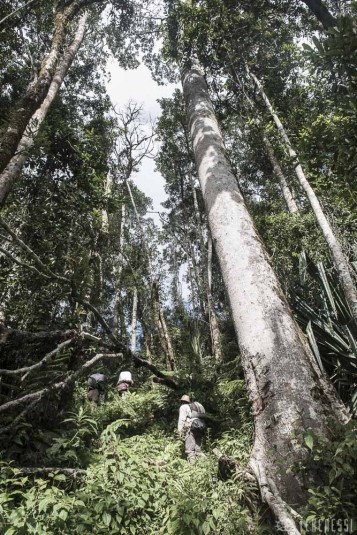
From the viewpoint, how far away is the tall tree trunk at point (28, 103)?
17.1 ft

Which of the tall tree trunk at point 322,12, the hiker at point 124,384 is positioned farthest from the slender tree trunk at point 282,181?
the hiker at point 124,384

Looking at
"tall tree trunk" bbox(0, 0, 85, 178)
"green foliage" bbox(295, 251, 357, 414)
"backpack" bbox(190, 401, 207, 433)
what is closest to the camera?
"green foliage" bbox(295, 251, 357, 414)

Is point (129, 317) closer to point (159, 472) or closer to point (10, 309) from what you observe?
point (10, 309)

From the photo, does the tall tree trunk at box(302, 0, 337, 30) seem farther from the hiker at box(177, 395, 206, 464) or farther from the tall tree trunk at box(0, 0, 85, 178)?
the hiker at box(177, 395, 206, 464)

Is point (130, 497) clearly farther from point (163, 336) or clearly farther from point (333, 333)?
point (163, 336)

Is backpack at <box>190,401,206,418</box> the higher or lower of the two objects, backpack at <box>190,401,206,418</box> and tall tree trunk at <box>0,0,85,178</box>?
the lower

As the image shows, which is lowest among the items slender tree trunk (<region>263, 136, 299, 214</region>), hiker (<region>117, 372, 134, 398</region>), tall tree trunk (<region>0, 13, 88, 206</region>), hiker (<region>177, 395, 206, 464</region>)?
hiker (<region>177, 395, 206, 464</region>)

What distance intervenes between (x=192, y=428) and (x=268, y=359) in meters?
2.66

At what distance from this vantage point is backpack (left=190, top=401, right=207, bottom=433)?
5078 mm

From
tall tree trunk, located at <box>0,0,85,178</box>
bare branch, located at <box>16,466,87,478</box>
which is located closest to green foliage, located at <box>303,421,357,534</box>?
bare branch, located at <box>16,466,87,478</box>

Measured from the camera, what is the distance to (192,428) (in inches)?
200

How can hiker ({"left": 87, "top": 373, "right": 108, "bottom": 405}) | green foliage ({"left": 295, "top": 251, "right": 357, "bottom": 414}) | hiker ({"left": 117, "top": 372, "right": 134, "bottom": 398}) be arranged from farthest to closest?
hiker ({"left": 117, "top": 372, "right": 134, "bottom": 398}) < hiker ({"left": 87, "top": 373, "right": 108, "bottom": 405}) < green foliage ({"left": 295, "top": 251, "right": 357, "bottom": 414})

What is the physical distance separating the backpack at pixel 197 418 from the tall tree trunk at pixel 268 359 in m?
2.35

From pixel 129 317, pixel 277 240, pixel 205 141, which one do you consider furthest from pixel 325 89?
pixel 129 317
